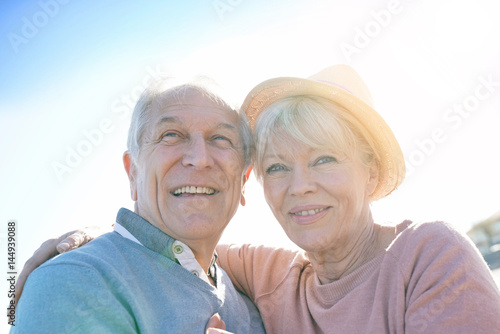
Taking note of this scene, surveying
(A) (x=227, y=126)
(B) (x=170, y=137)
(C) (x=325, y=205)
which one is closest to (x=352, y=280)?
(C) (x=325, y=205)

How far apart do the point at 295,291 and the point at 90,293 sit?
1.44 m

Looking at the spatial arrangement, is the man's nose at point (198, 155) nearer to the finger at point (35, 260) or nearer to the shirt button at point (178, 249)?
the shirt button at point (178, 249)

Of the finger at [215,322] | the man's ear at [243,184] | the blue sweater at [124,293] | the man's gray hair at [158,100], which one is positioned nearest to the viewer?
the blue sweater at [124,293]

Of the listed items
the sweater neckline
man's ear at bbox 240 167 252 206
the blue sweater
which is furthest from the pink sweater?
man's ear at bbox 240 167 252 206

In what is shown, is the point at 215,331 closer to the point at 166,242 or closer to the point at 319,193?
the point at 166,242

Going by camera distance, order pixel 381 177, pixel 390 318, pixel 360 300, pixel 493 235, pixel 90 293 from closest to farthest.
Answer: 1. pixel 90 293
2. pixel 390 318
3. pixel 360 300
4. pixel 381 177
5. pixel 493 235

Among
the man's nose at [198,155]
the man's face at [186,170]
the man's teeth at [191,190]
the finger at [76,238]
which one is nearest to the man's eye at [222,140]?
the man's face at [186,170]

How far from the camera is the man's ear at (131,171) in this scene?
2.68 metres

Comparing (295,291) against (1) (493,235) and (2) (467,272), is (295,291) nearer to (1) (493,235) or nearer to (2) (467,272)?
(2) (467,272)

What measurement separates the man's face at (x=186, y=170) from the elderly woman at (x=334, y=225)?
32 centimetres

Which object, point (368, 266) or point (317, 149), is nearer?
point (368, 266)

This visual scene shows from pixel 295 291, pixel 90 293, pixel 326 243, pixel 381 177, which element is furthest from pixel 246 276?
pixel 90 293

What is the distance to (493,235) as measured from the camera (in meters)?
17.1

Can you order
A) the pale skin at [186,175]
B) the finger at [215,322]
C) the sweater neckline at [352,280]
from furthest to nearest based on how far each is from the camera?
the pale skin at [186,175], the sweater neckline at [352,280], the finger at [215,322]
